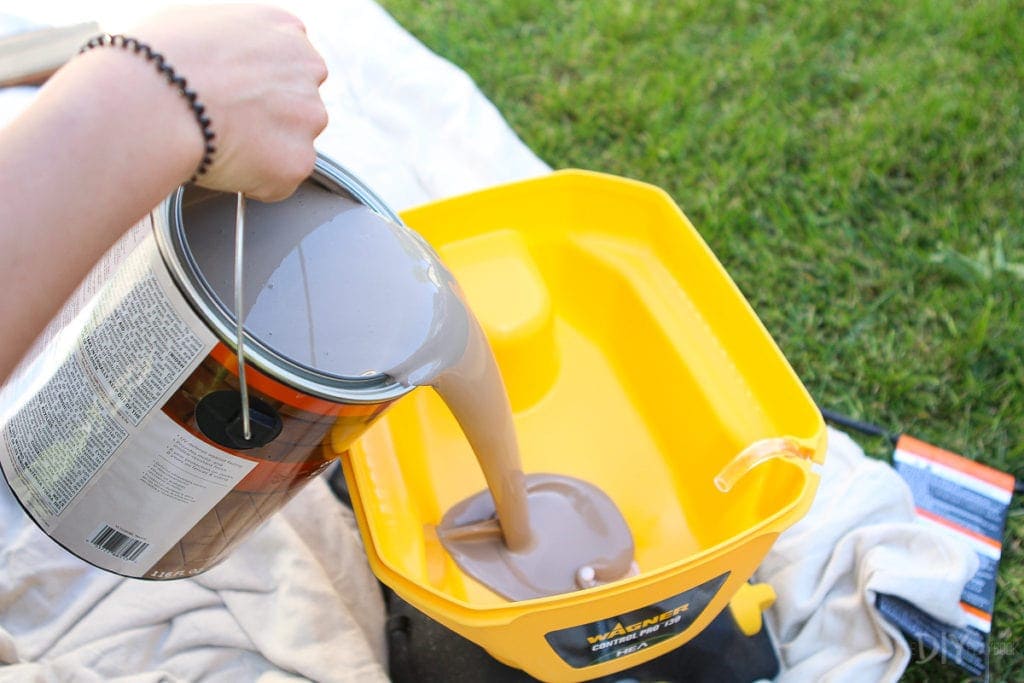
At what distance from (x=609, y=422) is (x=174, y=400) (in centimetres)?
57

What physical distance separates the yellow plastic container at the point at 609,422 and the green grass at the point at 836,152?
0.33 metres

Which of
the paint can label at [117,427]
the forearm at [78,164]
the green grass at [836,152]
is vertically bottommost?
the green grass at [836,152]

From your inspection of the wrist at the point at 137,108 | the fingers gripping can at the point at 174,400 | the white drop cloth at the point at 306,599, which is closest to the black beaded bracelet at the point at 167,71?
the wrist at the point at 137,108

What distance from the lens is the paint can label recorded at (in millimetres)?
590

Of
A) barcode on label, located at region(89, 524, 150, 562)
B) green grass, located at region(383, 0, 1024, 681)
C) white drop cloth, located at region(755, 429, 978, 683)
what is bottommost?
white drop cloth, located at region(755, 429, 978, 683)

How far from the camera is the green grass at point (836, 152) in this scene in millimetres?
1235

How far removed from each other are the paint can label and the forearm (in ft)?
0.27

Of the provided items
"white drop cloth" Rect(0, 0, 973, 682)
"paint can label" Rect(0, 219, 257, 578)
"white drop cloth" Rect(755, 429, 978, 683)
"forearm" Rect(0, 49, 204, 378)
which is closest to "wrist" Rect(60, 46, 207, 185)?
"forearm" Rect(0, 49, 204, 378)

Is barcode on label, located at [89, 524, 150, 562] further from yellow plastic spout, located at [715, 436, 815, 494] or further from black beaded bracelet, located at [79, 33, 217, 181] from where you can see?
yellow plastic spout, located at [715, 436, 815, 494]

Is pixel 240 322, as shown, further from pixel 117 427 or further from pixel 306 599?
pixel 306 599

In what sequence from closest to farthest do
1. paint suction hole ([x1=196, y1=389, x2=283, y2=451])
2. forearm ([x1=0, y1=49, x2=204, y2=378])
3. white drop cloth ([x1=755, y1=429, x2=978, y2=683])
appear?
forearm ([x1=0, y1=49, x2=204, y2=378]) < paint suction hole ([x1=196, y1=389, x2=283, y2=451]) < white drop cloth ([x1=755, y1=429, x2=978, y2=683])

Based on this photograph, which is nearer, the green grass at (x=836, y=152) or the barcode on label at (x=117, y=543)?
the barcode on label at (x=117, y=543)

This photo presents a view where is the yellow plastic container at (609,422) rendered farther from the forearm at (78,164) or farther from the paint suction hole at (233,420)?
the forearm at (78,164)

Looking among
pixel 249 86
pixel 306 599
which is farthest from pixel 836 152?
pixel 249 86
